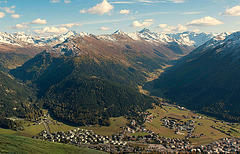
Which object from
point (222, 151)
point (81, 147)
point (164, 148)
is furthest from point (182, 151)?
point (81, 147)

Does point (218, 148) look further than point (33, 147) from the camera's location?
Yes

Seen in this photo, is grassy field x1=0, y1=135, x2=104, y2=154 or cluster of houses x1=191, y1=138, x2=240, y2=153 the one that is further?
cluster of houses x1=191, y1=138, x2=240, y2=153

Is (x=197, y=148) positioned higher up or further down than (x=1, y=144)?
further down

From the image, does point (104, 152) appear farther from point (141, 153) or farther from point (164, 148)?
point (164, 148)

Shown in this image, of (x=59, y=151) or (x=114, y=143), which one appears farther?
(x=114, y=143)

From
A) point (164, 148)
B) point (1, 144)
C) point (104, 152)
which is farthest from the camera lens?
point (164, 148)

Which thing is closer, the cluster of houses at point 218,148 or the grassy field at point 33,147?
the grassy field at point 33,147

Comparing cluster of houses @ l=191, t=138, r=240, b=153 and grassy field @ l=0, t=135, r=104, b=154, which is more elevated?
grassy field @ l=0, t=135, r=104, b=154

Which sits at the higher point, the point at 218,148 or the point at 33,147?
the point at 33,147
